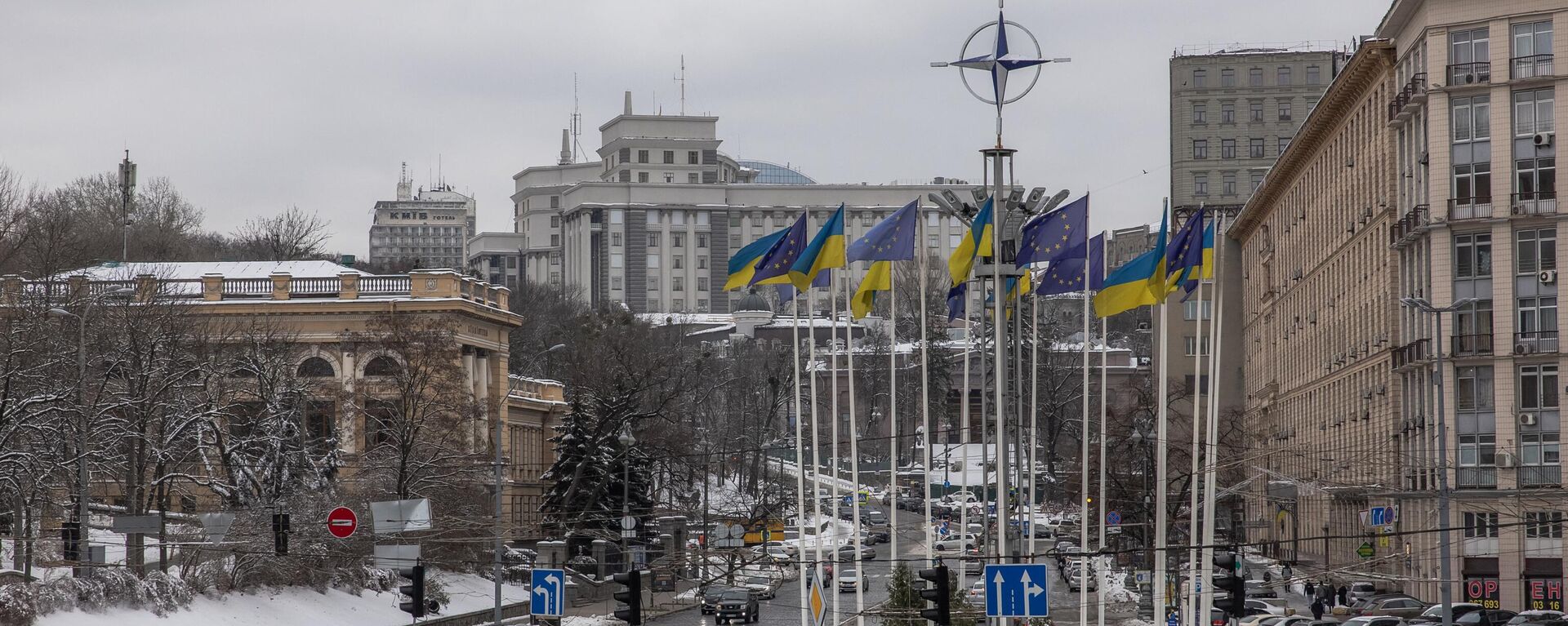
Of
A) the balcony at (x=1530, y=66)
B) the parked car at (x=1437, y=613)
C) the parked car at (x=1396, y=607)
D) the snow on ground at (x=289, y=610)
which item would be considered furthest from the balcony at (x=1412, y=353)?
the snow on ground at (x=289, y=610)

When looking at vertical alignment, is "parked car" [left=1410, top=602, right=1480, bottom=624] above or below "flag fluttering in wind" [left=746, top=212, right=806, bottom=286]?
below

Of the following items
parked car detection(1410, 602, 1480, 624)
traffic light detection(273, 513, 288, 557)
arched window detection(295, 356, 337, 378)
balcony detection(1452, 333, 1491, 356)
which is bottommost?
parked car detection(1410, 602, 1480, 624)

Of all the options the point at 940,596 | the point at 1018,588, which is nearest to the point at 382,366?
the point at 1018,588

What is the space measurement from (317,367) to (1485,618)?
4853cm

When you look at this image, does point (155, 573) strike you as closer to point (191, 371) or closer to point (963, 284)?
point (191, 371)

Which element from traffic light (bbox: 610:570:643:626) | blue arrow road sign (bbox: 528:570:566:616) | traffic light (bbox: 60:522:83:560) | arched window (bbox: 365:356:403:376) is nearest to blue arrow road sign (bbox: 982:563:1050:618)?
traffic light (bbox: 610:570:643:626)

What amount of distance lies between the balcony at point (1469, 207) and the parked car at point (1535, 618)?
1393 centimetres

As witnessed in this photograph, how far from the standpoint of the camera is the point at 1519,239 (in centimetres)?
6034

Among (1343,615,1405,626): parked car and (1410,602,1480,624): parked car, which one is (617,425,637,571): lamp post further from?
(1410,602,1480,624): parked car

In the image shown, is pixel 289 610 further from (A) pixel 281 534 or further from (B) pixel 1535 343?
(B) pixel 1535 343

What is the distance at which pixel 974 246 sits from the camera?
3772 centimetres

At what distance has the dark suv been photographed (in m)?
64.5

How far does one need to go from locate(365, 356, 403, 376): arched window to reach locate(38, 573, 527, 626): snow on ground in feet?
27.8

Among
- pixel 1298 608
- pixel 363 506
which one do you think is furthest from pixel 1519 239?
pixel 363 506
